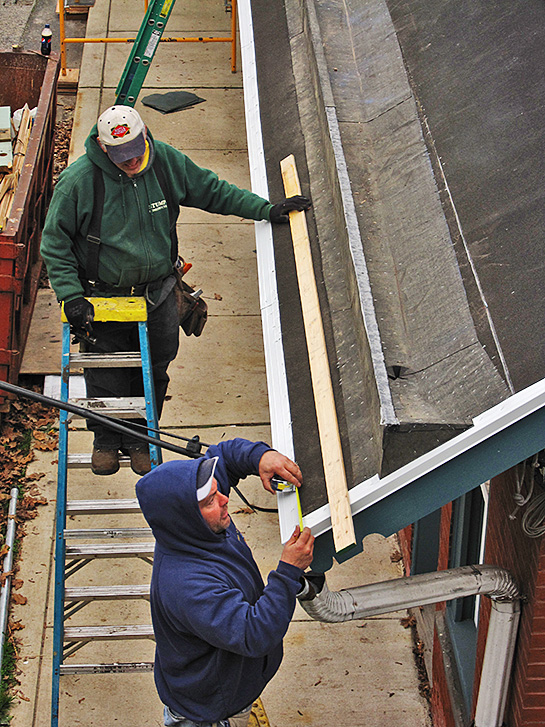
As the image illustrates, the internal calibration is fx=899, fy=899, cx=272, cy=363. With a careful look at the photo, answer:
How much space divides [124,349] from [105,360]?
50 cm

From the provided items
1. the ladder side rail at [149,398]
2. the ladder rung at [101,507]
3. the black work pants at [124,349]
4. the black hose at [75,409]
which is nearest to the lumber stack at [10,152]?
the black work pants at [124,349]

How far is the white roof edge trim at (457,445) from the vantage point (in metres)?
3.07

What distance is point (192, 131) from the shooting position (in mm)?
12500

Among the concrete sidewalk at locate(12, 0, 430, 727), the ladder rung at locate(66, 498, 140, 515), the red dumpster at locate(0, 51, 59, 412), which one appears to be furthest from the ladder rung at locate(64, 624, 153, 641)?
the red dumpster at locate(0, 51, 59, 412)

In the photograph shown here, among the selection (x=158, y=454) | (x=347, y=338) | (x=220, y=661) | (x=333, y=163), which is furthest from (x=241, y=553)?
(x=333, y=163)

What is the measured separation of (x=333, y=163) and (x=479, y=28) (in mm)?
1143

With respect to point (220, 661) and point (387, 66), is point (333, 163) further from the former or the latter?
point (220, 661)

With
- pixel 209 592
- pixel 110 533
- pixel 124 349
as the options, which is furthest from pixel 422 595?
pixel 124 349

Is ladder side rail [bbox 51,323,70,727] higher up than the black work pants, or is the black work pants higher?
the black work pants

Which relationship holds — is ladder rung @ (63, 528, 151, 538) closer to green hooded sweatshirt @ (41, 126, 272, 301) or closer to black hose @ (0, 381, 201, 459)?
black hose @ (0, 381, 201, 459)

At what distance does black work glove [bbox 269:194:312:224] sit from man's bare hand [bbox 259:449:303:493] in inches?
66.1

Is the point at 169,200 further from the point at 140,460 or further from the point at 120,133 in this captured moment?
the point at 140,460

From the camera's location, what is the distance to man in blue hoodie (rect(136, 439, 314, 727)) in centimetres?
344

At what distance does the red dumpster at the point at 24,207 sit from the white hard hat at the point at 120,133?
8.69ft
